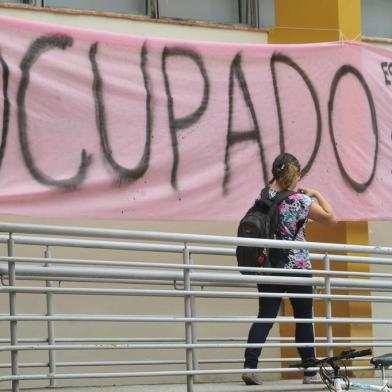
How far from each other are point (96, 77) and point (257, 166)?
5.42 ft

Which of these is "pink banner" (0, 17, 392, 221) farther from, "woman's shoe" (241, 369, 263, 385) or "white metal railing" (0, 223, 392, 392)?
"woman's shoe" (241, 369, 263, 385)

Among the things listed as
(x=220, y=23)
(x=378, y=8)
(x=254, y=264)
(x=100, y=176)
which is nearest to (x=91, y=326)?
(x=100, y=176)

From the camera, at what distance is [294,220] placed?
8617 mm

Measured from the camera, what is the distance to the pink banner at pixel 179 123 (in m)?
8.71

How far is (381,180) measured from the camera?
10.8 m

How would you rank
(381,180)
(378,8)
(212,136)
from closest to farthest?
(212,136), (381,180), (378,8)

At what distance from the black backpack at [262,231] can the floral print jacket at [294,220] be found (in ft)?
0.13

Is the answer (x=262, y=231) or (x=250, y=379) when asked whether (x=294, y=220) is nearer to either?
(x=262, y=231)

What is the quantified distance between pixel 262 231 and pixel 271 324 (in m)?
0.64

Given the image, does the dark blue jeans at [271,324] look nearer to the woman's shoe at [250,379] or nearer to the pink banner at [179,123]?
the woman's shoe at [250,379]

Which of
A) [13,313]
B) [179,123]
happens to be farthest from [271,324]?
[13,313]

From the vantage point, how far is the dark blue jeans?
8359mm

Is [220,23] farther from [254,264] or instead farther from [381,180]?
[254,264]

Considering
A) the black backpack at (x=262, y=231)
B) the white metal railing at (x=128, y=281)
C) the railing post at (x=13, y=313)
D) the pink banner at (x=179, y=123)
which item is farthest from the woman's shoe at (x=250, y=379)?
the railing post at (x=13, y=313)
